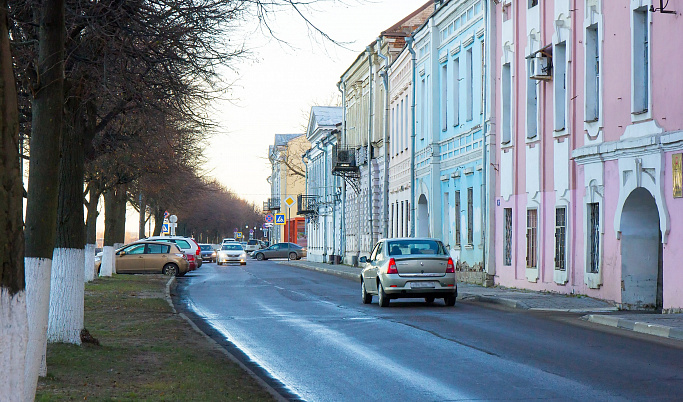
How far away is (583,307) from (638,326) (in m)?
4.45

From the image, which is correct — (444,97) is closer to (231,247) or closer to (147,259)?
(147,259)

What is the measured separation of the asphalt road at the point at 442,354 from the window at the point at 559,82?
5794mm

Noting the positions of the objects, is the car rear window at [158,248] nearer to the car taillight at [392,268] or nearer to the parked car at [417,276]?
the parked car at [417,276]

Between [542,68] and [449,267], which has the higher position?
[542,68]

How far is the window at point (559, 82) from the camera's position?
77.0 feet

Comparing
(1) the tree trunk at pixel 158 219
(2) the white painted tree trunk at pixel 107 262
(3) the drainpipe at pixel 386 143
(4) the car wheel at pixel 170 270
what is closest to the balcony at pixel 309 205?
(1) the tree trunk at pixel 158 219

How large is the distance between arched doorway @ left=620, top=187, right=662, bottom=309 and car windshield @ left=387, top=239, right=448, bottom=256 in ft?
12.7

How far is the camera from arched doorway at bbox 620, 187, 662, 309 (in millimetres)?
19297

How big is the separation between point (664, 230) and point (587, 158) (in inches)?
154

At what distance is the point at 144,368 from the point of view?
10.1m

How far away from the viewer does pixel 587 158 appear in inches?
838

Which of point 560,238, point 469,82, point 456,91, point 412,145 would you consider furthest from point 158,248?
point 560,238

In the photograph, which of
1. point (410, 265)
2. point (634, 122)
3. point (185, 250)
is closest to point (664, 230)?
point (634, 122)

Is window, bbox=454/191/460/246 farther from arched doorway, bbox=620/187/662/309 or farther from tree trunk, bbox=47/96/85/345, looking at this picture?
tree trunk, bbox=47/96/85/345
